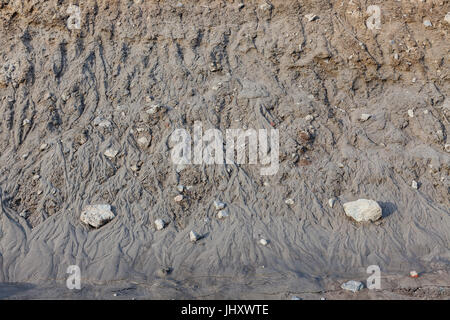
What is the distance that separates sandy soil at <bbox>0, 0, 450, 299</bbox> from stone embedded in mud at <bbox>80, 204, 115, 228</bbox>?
0.11m

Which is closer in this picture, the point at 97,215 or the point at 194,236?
the point at 194,236

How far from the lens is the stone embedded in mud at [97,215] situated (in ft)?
19.4

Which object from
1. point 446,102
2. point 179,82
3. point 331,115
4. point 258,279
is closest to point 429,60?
point 446,102

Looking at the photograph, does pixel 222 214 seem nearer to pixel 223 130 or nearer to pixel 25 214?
pixel 223 130

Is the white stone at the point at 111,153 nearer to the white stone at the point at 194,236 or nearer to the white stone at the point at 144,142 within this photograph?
the white stone at the point at 144,142

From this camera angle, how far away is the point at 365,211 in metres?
6.04

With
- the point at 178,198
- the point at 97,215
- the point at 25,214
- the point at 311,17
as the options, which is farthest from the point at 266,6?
the point at 25,214

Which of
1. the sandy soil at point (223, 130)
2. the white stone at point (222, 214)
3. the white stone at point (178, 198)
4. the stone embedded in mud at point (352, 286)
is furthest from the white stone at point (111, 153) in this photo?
the stone embedded in mud at point (352, 286)

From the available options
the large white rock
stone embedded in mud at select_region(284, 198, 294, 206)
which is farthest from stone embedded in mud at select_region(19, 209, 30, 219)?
the large white rock

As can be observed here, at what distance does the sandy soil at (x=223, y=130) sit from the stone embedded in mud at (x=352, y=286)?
0.28 feet

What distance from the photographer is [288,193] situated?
6.32m

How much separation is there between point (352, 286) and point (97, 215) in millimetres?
3557

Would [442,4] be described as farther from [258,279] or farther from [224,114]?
[258,279]

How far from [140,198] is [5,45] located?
11.9 ft
